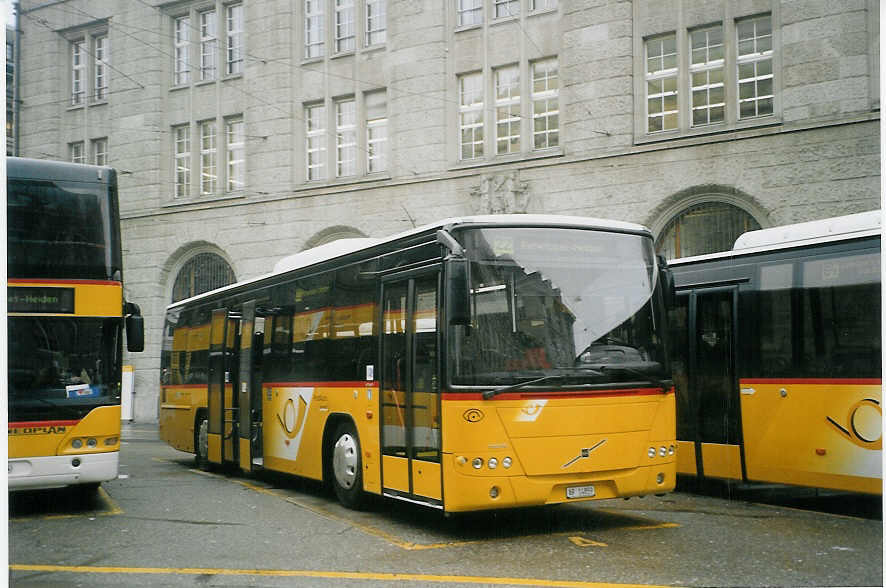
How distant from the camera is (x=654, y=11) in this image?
2127 centimetres

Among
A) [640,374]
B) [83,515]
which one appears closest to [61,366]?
[83,515]

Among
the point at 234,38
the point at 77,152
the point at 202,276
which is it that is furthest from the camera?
the point at 202,276

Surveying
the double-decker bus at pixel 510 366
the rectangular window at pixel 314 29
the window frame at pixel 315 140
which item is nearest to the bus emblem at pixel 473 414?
the double-decker bus at pixel 510 366

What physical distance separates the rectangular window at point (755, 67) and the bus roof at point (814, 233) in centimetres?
880

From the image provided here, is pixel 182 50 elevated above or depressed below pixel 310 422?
above

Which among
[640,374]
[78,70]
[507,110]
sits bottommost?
[640,374]

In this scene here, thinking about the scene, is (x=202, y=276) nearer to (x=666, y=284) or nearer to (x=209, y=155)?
→ (x=209, y=155)

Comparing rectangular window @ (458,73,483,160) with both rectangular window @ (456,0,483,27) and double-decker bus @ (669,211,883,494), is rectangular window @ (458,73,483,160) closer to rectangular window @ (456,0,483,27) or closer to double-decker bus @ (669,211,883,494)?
rectangular window @ (456,0,483,27)

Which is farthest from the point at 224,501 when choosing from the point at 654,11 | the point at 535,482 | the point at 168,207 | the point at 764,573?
the point at 168,207

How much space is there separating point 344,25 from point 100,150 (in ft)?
26.4

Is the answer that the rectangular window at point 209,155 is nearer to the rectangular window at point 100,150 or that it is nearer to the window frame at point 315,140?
the rectangular window at point 100,150

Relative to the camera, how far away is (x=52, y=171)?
37.0ft

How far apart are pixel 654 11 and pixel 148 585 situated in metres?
16.9

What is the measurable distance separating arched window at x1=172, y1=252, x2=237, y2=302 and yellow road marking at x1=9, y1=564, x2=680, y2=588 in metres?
20.4
